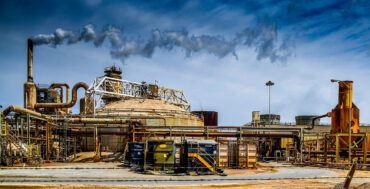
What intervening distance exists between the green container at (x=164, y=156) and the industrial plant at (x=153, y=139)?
0.22 ft

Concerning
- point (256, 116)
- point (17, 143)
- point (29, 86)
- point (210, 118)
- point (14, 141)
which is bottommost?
point (210, 118)

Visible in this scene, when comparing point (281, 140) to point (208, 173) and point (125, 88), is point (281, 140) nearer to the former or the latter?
point (208, 173)

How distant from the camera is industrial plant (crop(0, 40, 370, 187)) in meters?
22.7

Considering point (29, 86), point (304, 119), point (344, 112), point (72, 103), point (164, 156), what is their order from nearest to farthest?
point (164, 156), point (344, 112), point (29, 86), point (72, 103), point (304, 119)

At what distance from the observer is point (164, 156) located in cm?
2238

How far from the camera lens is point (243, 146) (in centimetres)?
2716

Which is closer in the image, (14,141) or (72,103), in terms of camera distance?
(14,141)

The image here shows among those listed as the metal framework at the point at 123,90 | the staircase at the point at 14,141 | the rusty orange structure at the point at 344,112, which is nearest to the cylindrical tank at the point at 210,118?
the metal framework at the point at 123,90

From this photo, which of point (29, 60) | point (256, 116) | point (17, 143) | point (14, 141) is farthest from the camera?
point (256, 116)

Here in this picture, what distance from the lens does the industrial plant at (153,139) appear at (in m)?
22.7

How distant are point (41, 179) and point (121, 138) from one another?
22.5 metres

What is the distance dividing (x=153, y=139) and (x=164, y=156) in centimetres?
1077

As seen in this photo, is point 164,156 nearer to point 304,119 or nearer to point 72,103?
point 72,103

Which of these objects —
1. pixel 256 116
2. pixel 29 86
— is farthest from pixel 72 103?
pixel 256 116
